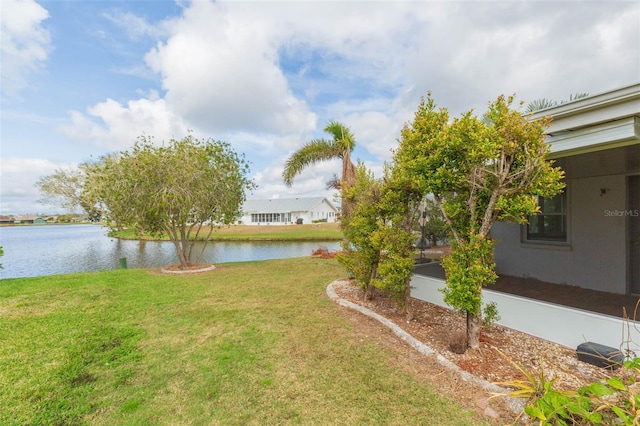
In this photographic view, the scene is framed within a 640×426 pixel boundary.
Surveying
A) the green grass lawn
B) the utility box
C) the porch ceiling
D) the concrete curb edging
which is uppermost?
the porch ceiling

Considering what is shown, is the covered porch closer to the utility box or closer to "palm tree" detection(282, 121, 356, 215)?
the utility box

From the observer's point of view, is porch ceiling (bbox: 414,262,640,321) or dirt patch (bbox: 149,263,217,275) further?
dirt patch (bbox: 149,263,217,275)

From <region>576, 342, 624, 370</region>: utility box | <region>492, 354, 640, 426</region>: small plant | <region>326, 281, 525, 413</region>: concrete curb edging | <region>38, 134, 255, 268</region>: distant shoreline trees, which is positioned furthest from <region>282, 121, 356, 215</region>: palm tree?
<region>492, 354, 640, 426</region>: small plant

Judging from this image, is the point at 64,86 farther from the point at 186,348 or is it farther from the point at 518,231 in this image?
the point at 518,231

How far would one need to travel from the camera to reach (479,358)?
339 centimetres

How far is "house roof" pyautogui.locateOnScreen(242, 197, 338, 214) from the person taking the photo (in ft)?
149

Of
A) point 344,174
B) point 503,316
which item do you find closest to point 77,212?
point 344,174

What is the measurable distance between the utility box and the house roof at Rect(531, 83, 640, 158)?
7.87 feet

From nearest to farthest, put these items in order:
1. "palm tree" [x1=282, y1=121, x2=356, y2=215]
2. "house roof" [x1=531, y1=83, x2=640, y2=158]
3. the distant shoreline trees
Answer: "house roof" [x1=531, y1=83, x2=640, y2=158] < the distant shoreline trees < "palm tree" [x1=282, y1=121, x2=356, y2=215]

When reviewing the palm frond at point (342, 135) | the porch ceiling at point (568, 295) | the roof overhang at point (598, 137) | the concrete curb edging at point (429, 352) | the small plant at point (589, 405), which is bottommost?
the concrete curb edging at point (429, 352)

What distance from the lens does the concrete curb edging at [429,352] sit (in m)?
2.62

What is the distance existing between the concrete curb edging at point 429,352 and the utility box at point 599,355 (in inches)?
51.2

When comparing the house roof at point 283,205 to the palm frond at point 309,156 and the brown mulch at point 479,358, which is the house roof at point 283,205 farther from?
the brown mulch at point 479,358

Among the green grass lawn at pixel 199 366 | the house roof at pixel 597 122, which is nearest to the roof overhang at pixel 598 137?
the house roof at pixel 597 122
